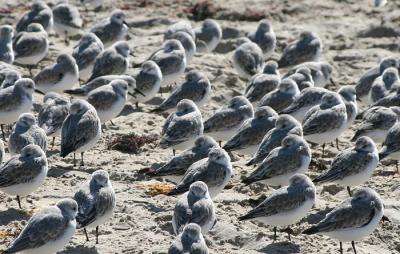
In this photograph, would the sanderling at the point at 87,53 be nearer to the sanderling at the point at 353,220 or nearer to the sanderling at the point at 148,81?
the sanderling at the point at 148,81

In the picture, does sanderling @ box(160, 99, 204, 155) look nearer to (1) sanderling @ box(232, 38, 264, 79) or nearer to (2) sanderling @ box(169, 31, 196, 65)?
(1) sanderling @ box(232, 38, 264, 79)

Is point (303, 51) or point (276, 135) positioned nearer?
point (276, 135)

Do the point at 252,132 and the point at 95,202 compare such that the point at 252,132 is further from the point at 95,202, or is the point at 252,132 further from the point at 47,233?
the point at 47,233

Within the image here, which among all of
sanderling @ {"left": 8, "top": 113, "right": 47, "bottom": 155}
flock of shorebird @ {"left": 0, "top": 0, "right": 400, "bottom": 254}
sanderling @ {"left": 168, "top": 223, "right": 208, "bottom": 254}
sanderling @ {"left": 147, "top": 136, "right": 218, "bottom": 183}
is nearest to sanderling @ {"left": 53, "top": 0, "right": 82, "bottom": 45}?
flock of shorebird @ {"left": 0, "top": 0, "right": 400, "bottom": 254}

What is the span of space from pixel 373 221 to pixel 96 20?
526 inches

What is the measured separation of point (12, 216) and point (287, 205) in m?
3.50

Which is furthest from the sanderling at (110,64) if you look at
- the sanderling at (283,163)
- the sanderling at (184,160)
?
the sanderling at (283,163)

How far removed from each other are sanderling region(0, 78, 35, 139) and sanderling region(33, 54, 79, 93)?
6.01 feet

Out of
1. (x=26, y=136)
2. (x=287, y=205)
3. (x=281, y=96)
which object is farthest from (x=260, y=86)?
(x=287, y=205)

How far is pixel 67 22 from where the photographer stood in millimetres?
23281

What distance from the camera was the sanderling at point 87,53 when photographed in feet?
68.4

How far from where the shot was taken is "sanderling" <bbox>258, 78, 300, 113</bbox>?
60.7ft

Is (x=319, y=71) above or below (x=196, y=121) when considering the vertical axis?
below

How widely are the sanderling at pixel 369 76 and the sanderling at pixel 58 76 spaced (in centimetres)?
542
